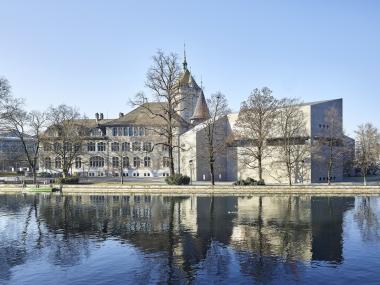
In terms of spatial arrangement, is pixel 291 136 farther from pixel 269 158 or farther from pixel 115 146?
pixel 115 146

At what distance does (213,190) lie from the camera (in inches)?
2344

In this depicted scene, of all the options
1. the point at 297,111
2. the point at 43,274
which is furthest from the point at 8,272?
the point at 297,111

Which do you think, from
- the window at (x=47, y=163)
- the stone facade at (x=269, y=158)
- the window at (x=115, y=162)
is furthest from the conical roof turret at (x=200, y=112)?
the window at (x=47, y=163)

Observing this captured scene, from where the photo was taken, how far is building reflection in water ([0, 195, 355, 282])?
2397 cm

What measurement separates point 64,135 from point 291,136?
3966 centimetres

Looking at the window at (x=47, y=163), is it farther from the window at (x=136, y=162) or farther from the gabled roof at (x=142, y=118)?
the window at (x=136, y=162)

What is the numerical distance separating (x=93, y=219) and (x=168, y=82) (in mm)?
30466

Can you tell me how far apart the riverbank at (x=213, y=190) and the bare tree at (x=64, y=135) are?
1212 cm

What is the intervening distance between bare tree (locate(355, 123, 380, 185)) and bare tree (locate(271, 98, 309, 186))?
42.4 ft

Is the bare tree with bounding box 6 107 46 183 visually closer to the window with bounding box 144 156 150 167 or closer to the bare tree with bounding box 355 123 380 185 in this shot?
the window with bounding box 144 156 150 167

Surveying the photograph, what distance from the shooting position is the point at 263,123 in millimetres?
67438

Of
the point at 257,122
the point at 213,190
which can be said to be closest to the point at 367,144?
the point at 257,122

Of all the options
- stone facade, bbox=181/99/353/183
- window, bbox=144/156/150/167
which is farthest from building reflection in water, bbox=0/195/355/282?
window, bbox=144/156/150/167

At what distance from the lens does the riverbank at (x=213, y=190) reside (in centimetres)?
5584
